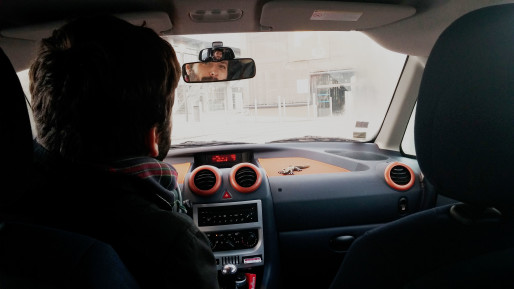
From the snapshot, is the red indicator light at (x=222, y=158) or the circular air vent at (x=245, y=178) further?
the red indicator light at (x=222, y=158)

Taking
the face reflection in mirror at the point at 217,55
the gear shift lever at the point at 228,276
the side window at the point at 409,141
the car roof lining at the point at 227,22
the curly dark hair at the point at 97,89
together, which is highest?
the car roof lining at the point at 227,22

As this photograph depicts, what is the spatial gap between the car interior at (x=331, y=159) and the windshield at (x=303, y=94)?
33 millimetres

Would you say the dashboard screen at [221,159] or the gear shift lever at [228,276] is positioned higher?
the dashboard screen at [221,159]

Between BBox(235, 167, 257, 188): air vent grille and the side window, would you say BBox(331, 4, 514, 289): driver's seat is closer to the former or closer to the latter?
BBox(235, 167, 257, 188): air vent grille

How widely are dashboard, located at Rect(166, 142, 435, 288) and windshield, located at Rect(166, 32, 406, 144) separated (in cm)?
47

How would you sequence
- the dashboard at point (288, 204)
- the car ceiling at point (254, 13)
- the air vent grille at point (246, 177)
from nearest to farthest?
the car ceiling at point (254, 13)
the dashboard at point (288, 204)
the air vent grille at point (246, 177)

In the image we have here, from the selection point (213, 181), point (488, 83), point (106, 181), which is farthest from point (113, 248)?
point (213, 181)

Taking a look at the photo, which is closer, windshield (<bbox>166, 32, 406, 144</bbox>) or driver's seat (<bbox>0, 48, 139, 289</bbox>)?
driver's seat (<bbox>0, 48, 139, 289</bbox>)

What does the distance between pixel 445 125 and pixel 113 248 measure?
40.1 inches

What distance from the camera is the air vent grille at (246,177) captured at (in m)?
3.19

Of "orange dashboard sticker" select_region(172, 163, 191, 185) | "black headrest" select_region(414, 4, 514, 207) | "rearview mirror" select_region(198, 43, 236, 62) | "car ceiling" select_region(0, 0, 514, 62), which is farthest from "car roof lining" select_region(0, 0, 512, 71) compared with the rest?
"black headrest" select_region(414, 4, 514, 207)

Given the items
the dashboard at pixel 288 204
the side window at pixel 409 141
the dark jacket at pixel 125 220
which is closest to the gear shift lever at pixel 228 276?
the dashboard at pixel 288 204

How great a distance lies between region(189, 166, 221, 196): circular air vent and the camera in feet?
10.2

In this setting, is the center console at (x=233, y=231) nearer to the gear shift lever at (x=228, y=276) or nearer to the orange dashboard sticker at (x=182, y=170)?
the gear shift lever at (x=228, y=276)
